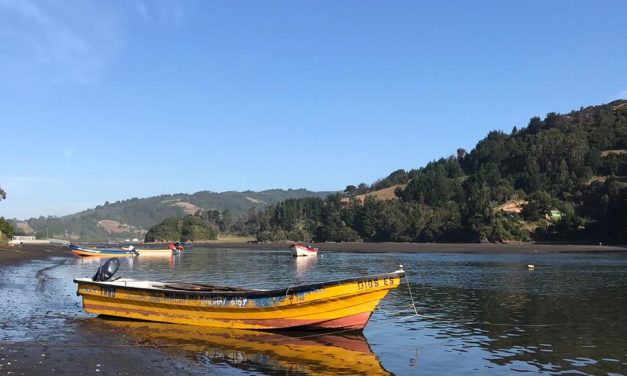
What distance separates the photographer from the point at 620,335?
2198cm

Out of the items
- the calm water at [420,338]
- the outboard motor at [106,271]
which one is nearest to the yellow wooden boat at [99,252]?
the calm water at [420,338]

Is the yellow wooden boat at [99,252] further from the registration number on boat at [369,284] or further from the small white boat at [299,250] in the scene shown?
the registration number on boat at [369,284]

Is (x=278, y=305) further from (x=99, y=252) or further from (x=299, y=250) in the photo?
(x=99, y=252)

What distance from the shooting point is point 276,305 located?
842 inches

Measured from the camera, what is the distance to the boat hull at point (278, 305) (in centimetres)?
2109

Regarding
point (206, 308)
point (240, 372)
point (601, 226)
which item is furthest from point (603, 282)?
point (601, 226)

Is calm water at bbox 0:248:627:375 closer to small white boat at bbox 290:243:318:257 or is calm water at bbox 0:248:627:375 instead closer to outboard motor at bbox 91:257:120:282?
outboard motor at bbox 91:257:120:282

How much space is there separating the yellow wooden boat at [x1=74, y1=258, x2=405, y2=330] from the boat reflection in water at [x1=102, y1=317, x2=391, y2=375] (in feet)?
1.19

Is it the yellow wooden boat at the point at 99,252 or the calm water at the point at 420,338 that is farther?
the yellow wooden boat at the point at 99,252

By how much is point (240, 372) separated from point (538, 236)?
5726 inches

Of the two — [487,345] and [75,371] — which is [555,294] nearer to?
[487,345]

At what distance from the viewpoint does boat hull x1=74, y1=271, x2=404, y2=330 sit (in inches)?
830

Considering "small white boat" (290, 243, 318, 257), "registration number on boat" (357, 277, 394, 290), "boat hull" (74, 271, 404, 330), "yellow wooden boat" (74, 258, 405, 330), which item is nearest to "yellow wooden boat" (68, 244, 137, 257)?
"small white boat" (290, 243, 318, 257)

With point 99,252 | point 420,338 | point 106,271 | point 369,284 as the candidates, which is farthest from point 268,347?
point 99,252
